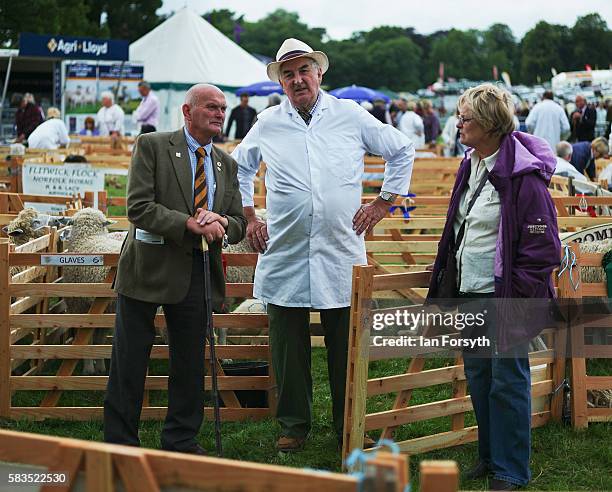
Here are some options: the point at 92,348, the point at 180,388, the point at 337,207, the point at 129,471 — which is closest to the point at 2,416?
the point at 92,348

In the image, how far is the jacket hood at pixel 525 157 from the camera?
439 centimetres

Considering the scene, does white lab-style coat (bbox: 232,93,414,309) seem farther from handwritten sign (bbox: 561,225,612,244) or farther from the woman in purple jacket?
handwritten sign (bbox: 561,225,612,244)

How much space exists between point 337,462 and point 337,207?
1379mm

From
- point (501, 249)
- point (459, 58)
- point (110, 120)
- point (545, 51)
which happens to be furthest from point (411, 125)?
point (459, 58)

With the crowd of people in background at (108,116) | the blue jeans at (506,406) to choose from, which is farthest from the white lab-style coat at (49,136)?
the blue jeans at (506,406)

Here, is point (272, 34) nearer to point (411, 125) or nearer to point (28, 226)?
point (411, 125)

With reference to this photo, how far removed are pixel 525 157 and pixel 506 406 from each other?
117cm

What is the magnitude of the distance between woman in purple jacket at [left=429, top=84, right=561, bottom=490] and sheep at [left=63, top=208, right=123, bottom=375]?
3.17 metres

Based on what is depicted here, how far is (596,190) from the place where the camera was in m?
10.6

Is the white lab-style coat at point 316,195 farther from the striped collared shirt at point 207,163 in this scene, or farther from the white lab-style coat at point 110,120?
the white lab-style coat at point 110,120

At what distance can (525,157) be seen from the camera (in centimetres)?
444

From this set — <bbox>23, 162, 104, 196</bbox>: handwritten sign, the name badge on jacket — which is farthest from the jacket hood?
<bbox>23, 162, 104, 196</bbox>: handwritten sign

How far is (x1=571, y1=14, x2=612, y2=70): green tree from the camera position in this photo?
11225 cm

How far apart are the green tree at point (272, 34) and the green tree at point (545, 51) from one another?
24913mm
